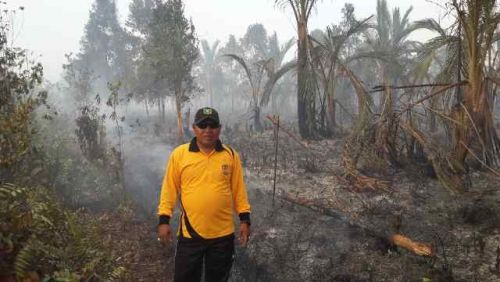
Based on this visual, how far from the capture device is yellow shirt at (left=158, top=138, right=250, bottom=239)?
141 inches

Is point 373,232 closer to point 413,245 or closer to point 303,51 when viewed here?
point 413,245

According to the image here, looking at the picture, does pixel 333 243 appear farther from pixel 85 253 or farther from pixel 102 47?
pixel 102 47

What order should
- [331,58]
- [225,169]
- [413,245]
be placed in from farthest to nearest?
[331,58], [413,245], [225,169]

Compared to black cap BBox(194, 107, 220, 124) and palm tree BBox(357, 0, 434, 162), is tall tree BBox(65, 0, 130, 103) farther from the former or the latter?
black cap BBox(194, 107, 220, 124)

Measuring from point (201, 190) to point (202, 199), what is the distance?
8 centimetres

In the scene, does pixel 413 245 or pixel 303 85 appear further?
pixel 303 85

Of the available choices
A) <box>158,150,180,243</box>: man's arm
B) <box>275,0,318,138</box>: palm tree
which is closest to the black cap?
<box>158,150,180,243</box>: man's arm

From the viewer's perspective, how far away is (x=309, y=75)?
476 inches

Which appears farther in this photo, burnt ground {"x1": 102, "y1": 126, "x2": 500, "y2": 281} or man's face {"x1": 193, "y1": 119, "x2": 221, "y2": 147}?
burnt ground {"x1": 102, "y1": 126, "x2": 500, "y2": 281}

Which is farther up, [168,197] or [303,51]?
[303,51]

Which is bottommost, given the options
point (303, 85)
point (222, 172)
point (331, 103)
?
point (222, 172)

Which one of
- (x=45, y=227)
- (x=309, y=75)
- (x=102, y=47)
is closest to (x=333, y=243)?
(x=45, y=227)

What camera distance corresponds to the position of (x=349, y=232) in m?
6.49

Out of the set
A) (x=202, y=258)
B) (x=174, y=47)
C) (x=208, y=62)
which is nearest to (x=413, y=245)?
(x=202, y=258)
